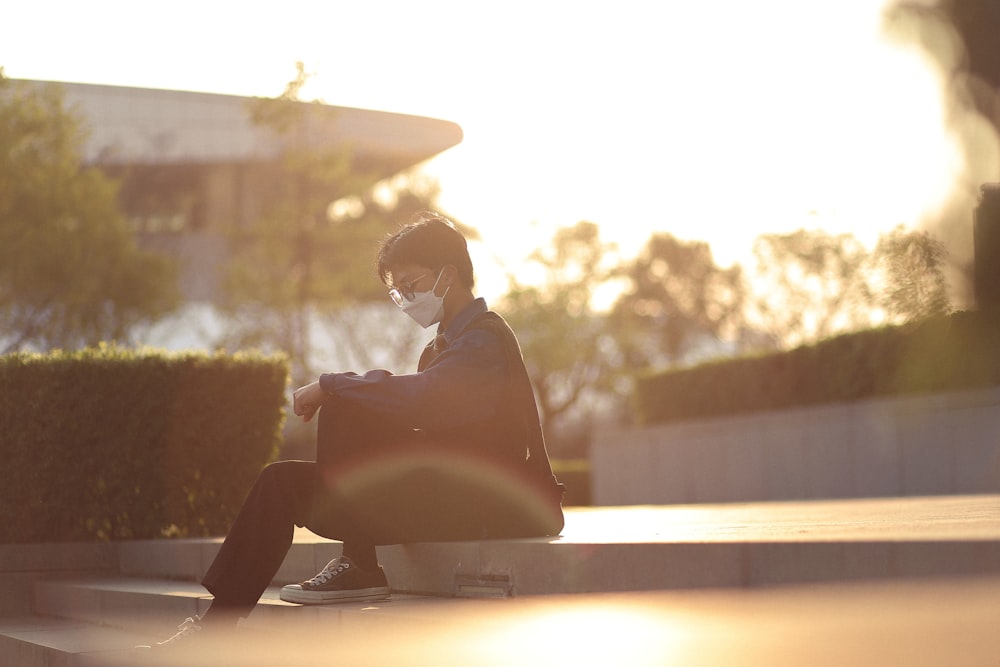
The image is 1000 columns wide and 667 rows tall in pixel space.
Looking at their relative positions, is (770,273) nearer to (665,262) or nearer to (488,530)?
(665,262)

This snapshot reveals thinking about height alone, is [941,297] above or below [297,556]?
above

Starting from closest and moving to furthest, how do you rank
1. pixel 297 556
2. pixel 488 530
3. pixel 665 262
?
1. pixel 488 530
2. pixel 297 556
3. pixel 665 262

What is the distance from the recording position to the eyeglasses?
222 inches

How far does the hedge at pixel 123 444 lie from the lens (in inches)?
375

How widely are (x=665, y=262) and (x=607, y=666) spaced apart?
142ft

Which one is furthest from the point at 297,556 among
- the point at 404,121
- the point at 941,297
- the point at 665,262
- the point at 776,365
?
the point at 665,262

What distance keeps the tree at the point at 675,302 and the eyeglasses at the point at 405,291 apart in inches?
1358

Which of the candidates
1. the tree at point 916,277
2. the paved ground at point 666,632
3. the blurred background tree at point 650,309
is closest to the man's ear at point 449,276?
the paved ground at point 666,632

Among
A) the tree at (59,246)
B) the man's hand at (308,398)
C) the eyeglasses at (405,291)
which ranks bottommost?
the man's hand at (308,398)

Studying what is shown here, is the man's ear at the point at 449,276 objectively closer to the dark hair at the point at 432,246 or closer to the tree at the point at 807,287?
the dark hair at the point at 432,246

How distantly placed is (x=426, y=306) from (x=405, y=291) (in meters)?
0.11

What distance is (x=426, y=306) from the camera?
5672mm

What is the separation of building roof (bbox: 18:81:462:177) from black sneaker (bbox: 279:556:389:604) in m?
28.9

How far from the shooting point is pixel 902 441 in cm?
1488
